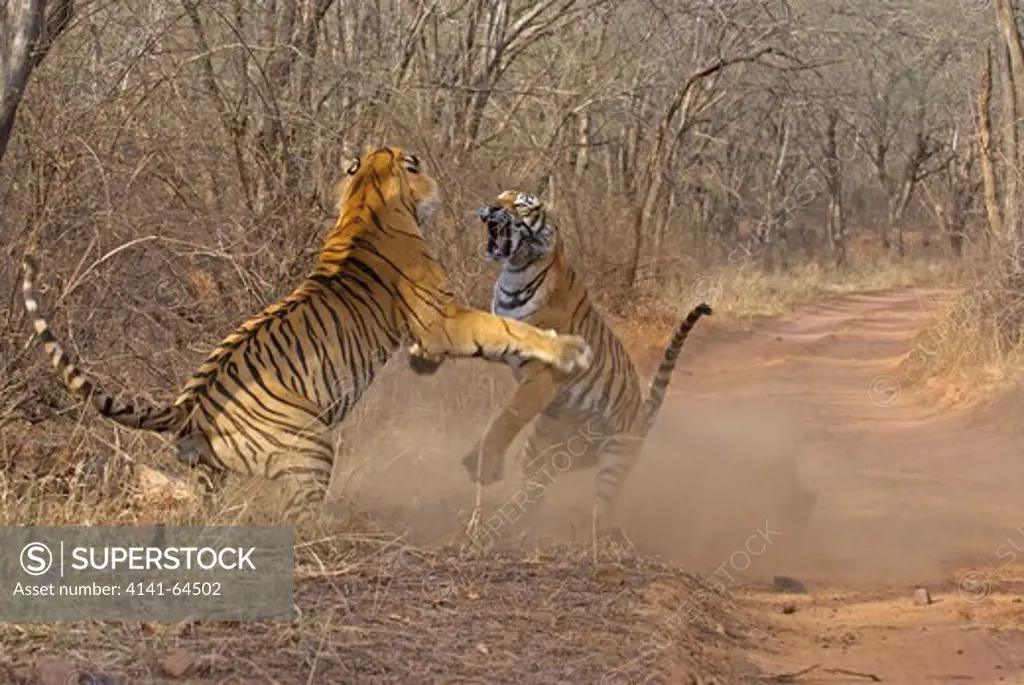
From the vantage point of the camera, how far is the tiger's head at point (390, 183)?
6.88m

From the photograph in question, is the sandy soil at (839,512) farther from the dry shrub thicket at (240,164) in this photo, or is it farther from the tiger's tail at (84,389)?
the tiger's tail at (84,389)

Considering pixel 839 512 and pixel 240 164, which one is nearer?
pixel 240 164

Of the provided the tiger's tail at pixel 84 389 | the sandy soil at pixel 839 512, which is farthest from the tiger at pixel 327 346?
the sandy soil at pixel 839 512

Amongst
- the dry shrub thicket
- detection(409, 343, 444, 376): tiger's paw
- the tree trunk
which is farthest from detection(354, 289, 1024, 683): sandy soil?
the tree trunk

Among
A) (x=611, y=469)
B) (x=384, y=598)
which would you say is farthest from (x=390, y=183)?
(x=384, y=598)

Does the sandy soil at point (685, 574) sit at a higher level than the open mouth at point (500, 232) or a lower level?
lower

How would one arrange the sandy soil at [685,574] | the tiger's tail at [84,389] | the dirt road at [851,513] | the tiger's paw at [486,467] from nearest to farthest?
1. the sandy soil at [685,574]
2. the tiger's tail at [84,389]
3. the dirt road at [851,513]
4. the tiger's paw at [486,467]

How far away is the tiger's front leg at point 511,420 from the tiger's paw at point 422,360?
51 centimetres

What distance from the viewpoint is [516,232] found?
7715 mm

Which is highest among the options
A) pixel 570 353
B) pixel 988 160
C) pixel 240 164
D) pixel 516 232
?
pixel 988 160

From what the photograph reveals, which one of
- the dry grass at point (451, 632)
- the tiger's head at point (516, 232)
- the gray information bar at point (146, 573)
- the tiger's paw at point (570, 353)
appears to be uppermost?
the tiger's head at point (516, 232)

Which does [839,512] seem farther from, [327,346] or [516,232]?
[327,346]

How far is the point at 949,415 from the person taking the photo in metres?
12.9

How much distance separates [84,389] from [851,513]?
5.31m
